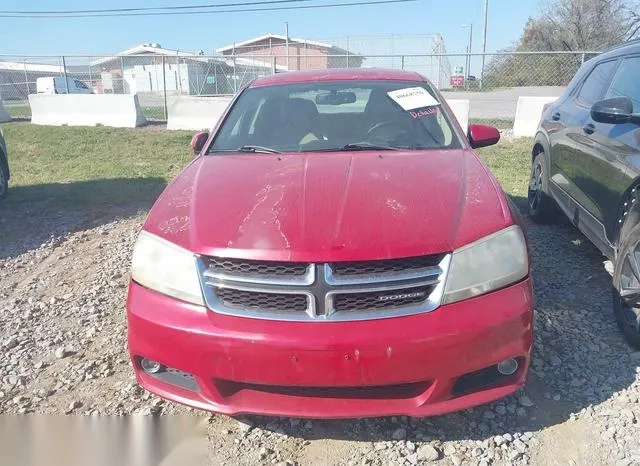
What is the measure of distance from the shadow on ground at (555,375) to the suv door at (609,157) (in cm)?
52

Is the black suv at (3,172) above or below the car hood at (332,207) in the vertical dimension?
below

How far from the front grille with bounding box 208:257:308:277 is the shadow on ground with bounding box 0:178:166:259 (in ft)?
12.2

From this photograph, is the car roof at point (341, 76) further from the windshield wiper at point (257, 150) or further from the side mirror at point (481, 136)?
the windshield wiper at point (257, 150)

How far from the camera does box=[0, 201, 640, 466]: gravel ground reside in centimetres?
242

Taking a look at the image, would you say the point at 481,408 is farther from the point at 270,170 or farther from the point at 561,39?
the point at 561,39

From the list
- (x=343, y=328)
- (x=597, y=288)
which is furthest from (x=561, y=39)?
(x=343, y=328)

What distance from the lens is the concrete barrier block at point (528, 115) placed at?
10812 mm

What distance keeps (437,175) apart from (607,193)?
1.47m

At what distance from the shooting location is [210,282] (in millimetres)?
2275

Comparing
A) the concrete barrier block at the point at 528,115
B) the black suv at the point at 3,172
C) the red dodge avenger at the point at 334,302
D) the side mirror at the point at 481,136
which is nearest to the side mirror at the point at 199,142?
the red dodge avenger at the point at 334,302

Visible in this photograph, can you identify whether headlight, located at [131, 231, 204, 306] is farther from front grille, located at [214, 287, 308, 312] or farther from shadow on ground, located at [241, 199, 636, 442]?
shadow on ground, located at [241, 199, 636, 442]

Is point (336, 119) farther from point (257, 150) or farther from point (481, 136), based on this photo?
point (481, 136)

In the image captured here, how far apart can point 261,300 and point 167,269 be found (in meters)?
0.45

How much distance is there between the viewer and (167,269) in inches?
92.8
